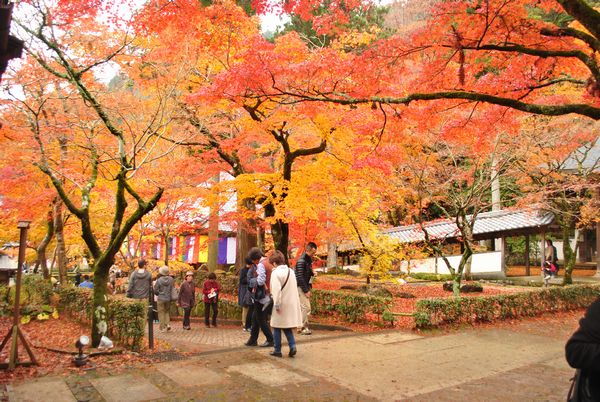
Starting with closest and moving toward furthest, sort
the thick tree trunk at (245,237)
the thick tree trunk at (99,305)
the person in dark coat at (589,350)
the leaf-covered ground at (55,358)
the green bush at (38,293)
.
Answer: the person in dark coat at (589,350) → the leaf-covered ground at (55,358) → the thick tree trunk at (99,305) → the green bush at (38,293) → the thick tree trunk at (245,237)

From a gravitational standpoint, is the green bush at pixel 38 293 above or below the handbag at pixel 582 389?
below

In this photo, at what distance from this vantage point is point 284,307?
22.2ft

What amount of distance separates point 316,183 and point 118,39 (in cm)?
608

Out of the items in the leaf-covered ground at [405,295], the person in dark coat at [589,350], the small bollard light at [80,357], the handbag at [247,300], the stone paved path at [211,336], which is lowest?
the stone paved path at [211,336]

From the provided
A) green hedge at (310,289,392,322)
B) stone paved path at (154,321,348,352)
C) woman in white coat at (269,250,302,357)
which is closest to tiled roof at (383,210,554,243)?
green hedge at (310,289,392,322)

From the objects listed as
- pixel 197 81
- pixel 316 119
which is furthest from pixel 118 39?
pixel 316 119

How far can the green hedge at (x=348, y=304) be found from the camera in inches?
393

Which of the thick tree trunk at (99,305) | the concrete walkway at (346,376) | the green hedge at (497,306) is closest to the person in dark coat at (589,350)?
the concrete walkway at (346,376)

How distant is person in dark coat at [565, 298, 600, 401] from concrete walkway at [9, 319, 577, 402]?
2.85 m

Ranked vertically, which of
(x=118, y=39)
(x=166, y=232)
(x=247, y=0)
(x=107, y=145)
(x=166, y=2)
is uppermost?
(x=247, y=0)

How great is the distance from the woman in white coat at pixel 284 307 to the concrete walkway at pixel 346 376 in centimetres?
31

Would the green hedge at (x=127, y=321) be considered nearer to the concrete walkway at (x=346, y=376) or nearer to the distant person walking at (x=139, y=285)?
the concrete walkway at (x=346, y=376)

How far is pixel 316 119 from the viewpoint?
36.0 feet

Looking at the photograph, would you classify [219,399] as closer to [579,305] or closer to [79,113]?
[79,113]
